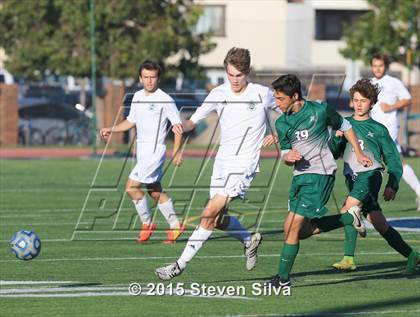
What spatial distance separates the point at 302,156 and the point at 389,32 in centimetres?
3421

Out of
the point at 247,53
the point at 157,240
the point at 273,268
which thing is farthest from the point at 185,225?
the point at 247,53

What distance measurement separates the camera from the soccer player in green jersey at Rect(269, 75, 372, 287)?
34.6 feet

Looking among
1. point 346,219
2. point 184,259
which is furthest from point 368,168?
point 184,259

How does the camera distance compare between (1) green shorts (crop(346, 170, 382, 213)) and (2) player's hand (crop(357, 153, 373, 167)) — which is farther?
(1) green shorts (crop(346, 170, 382, 213))

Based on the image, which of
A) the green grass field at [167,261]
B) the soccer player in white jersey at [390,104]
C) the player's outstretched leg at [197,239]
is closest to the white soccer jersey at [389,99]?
the soccer player in white jersey at [390,104]

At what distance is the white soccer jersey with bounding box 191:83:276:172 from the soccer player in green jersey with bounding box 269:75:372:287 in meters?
0.79

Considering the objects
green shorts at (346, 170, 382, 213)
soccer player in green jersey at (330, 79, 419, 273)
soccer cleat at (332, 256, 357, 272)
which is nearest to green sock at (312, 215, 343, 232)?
soccer player in green jersey at (330, 79, 419, 273)

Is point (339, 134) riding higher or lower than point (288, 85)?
lower

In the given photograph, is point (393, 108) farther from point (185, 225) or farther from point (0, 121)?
point (0, 121)

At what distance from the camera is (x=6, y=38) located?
43.7m

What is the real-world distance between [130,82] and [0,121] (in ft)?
19.4

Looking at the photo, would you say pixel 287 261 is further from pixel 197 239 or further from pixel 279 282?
pixel 197 239

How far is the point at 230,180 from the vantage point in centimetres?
1137

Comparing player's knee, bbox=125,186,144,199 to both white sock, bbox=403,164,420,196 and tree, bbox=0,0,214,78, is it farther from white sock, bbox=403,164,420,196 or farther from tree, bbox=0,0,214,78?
tree, bbox=0,0,214,78
